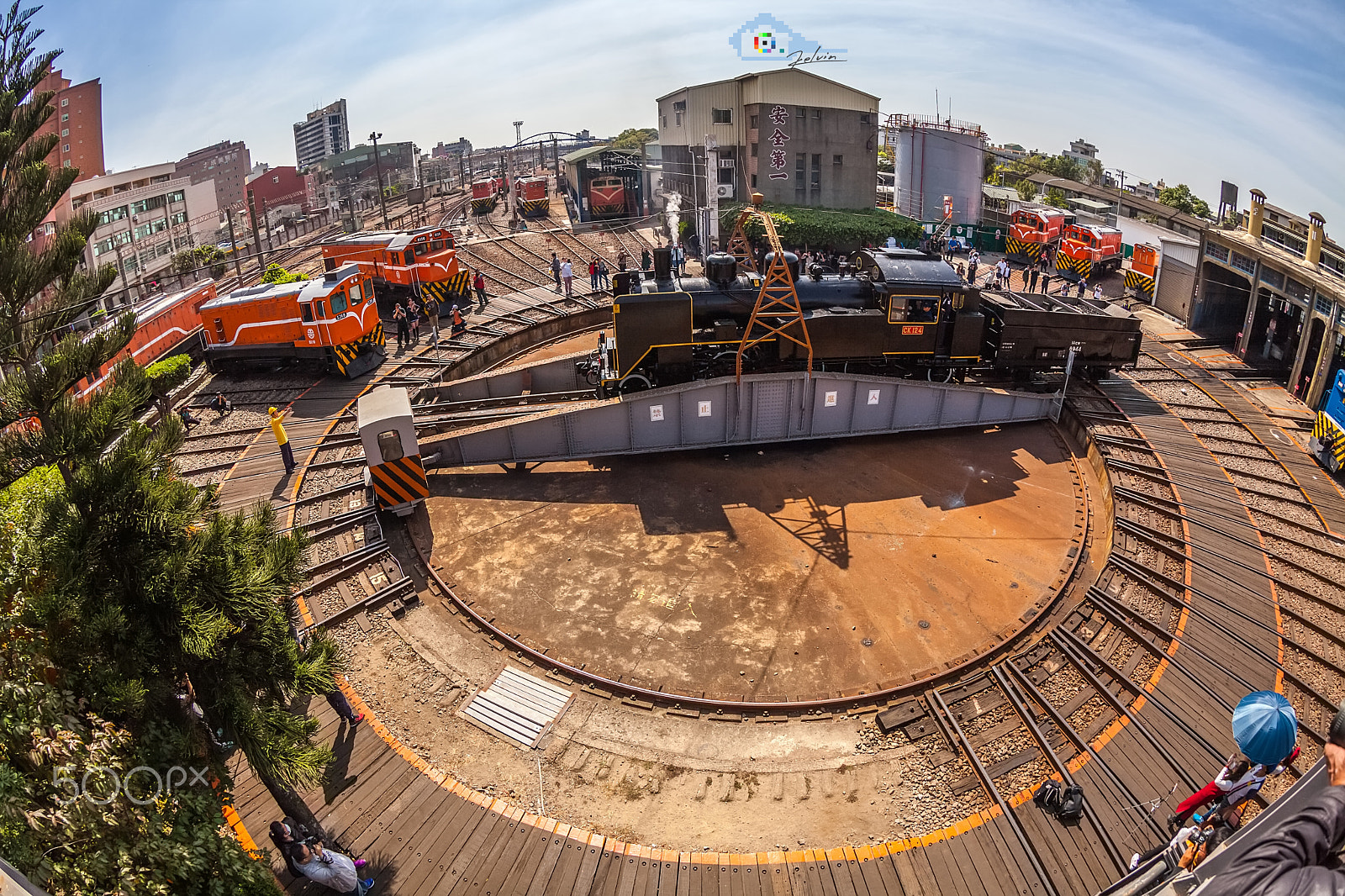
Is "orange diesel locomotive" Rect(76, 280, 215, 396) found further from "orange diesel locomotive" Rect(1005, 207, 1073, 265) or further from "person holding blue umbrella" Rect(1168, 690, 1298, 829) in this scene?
"orange diesel locomotive" Rect(1005, 207, 1073, 265)

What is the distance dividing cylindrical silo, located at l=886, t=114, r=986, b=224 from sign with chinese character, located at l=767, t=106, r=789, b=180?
959cm

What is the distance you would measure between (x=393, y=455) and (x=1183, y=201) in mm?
63502

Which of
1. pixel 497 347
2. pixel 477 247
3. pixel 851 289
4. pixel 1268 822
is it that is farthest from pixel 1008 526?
pixel 477 247

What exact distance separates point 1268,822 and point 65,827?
7.79 metres

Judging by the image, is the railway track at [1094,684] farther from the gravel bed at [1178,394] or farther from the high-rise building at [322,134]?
the high-rise building at [322,134]

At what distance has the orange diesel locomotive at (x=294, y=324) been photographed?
66.4 ft

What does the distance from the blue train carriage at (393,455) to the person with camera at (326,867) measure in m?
7.90

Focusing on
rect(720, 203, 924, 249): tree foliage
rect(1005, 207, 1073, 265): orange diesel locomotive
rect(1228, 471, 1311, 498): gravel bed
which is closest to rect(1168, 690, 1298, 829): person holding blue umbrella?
rect(1228, 471, 1311, 498): gravel bed

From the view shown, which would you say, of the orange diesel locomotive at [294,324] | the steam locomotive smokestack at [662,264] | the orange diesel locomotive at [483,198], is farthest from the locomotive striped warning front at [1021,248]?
the orange diesel locomotive at [483,198]

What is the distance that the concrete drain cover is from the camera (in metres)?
9.33

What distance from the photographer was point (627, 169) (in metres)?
45.1

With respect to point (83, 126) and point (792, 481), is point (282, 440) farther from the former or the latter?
point (83, 126)

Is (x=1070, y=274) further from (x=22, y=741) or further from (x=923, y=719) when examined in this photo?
(x=22, y=741)

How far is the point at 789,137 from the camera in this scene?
36469mm
